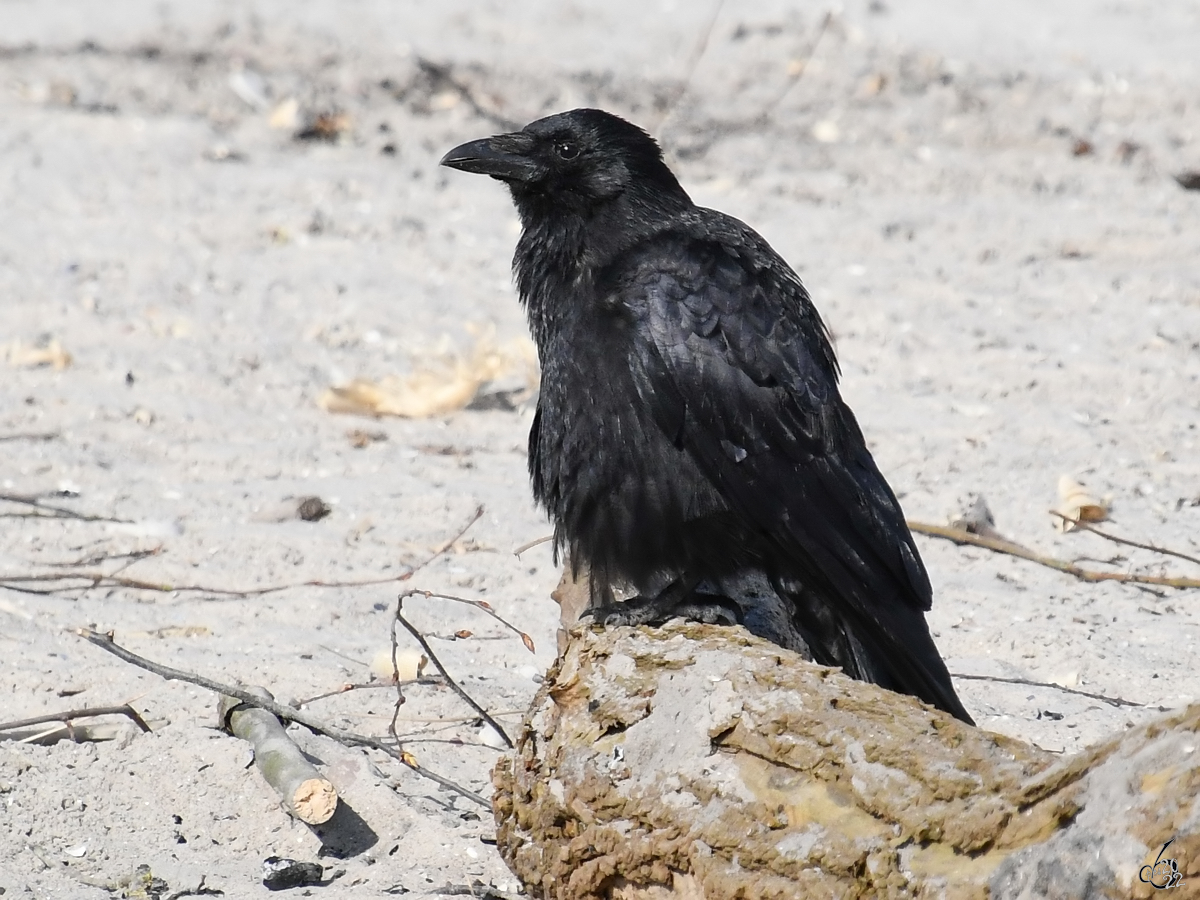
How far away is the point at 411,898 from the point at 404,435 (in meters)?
3.06

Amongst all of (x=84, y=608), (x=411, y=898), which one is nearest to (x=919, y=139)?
(x=84, y=608)

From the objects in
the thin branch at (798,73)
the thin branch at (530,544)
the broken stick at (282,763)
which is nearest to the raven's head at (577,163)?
the thin branch at (530,544)

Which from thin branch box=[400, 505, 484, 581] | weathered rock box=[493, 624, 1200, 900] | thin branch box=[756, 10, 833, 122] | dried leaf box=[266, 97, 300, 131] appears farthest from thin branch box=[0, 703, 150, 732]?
thin branch box=[756, 10, 833, 122]

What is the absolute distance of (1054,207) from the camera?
8016 mm

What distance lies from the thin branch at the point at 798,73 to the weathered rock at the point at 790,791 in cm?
672

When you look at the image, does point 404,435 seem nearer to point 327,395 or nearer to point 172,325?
point 327,395

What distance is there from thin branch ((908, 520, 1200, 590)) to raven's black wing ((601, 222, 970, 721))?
1012 millimetres

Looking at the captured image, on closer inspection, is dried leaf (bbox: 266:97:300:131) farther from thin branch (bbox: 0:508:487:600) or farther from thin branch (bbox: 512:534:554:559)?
thin branch (bbox: 0:508:487:600)

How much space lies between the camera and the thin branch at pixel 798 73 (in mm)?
9109

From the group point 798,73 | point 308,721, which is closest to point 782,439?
point 308,721

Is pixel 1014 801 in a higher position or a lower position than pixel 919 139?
lower

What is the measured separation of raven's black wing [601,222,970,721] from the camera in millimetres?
3576

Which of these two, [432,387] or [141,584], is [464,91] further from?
[141,584]

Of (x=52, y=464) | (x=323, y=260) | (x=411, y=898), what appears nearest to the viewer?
(x=411, y=898)
